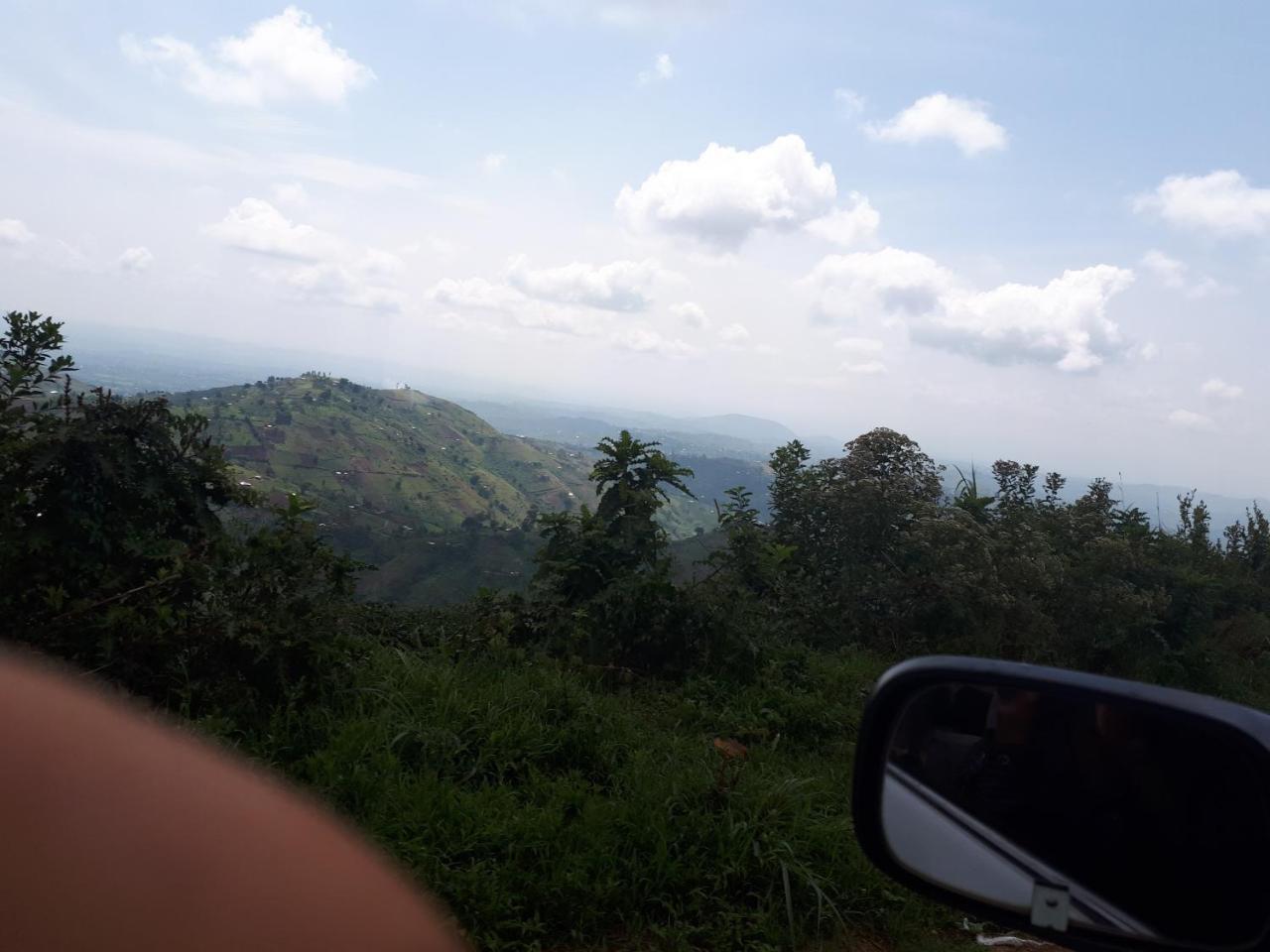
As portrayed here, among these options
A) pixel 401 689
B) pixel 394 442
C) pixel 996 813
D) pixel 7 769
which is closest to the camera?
pixel 7 769

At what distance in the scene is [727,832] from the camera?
362 centimetres

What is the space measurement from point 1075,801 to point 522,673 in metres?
3.89

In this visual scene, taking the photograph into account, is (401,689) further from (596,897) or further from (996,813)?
(996,813)

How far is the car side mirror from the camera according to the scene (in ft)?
4.78

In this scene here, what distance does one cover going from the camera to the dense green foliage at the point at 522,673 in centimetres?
332

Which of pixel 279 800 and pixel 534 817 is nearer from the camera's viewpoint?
pixel 279 800

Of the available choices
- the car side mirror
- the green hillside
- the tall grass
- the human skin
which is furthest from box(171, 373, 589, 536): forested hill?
the human skin

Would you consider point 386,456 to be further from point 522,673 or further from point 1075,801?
point 1075,801

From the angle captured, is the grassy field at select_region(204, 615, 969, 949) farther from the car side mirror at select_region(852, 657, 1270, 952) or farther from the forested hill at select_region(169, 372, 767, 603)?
the forested hill at select_region(169, 372, 767, 603)

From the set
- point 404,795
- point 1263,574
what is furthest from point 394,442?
point 404,795

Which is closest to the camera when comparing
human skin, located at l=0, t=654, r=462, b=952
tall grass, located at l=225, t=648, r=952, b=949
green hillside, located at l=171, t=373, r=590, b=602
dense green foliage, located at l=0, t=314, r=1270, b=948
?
human skin, located at l=0, t=654, r=462, b=952

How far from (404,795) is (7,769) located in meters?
2.83

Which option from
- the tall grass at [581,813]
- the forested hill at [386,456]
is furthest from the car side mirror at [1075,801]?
the forested hill at [386,456]

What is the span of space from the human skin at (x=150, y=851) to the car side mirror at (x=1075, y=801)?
1.13 metres
